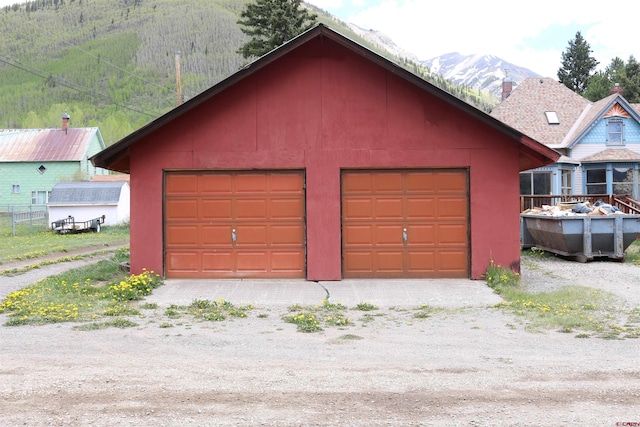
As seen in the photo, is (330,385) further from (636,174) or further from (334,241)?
(636,174)

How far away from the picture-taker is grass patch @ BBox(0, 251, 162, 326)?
9.63 meters

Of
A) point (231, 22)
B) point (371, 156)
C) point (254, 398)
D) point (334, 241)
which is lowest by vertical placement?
point (254, 398)

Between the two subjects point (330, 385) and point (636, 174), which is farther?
point (636, 174)

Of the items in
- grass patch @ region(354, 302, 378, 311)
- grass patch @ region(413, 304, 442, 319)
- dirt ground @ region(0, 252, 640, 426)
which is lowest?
dirt ground @ region(0, 252, 640, 426)

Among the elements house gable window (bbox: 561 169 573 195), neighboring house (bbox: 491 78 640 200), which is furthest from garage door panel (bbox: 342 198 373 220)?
house gable window (bbox: 561 169 573 195)

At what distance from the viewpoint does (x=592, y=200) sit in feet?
76.8

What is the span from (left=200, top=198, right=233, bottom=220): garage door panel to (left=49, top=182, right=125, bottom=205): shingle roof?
76.3 ft

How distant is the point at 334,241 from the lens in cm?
1321

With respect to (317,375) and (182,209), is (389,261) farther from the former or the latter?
(317,375)

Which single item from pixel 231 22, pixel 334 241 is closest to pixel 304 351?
pixel 334 241

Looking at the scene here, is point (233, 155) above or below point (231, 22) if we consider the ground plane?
below

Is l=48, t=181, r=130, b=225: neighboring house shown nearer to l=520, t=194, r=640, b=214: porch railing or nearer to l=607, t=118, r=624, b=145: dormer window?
l=520, t=194, r=640, b=214: porch railing

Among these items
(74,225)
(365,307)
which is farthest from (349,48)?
(74,225)

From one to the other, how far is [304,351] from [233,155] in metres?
6.72
